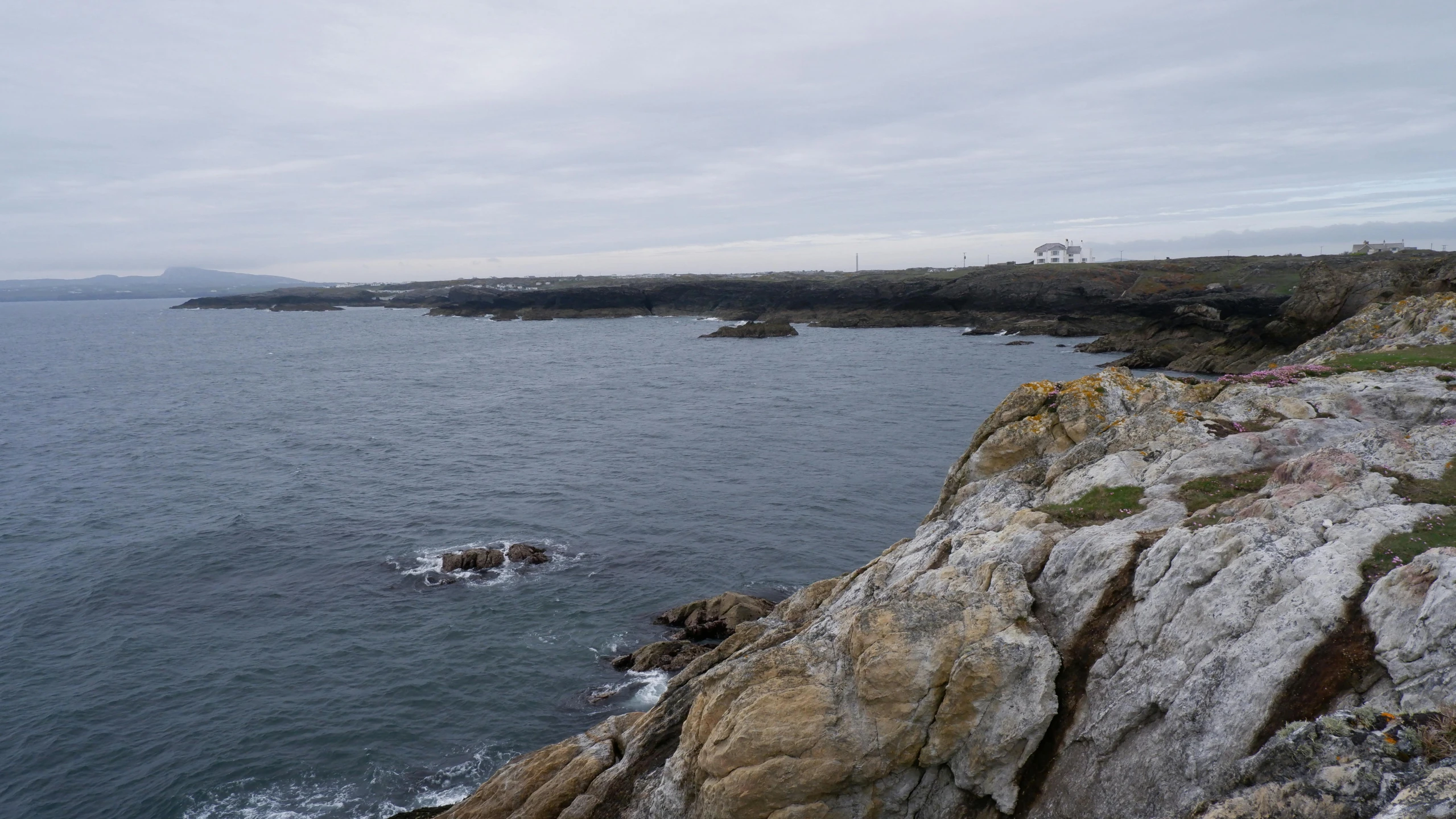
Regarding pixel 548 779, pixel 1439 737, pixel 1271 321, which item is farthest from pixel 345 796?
pixel 1271 321

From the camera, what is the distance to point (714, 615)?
90.6 ft

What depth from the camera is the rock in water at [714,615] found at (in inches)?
1065

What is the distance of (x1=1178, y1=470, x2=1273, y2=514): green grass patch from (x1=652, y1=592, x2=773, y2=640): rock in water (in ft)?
50.1

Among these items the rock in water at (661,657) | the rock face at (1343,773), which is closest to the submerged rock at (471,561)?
the rock in water at (661,657)

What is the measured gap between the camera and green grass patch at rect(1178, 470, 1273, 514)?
1383 centimetres

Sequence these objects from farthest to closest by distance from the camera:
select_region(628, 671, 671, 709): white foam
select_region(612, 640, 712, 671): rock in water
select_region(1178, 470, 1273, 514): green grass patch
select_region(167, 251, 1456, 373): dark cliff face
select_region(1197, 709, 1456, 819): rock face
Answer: select_region(167, 251, 1456, 373): dark cliff face, select_region(612, 640, 712, 671): rock in water, select_region(628, 671, 671, 709): white foam, select_region(1178, 470, 1273, 514): green grass patch, select_region(1197, 709, 1456, 819): rock face

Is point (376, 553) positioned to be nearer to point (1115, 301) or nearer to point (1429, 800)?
point (1429, 800)

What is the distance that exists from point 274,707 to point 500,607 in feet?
25.8

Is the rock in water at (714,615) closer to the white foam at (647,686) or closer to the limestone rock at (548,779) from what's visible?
the white foam at (647,686)

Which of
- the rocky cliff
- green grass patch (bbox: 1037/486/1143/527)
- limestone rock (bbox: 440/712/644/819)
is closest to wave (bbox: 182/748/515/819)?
limestone rock (bbox: 440/712/644/819)

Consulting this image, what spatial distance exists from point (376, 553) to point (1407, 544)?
1371 inches

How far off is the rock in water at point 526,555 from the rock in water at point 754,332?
306ft

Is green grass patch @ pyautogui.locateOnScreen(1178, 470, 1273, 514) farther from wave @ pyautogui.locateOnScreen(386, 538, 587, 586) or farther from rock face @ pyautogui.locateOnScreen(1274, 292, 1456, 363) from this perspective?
wave @ pyautogui.locateOnScreen(386, 538, 587, 586)

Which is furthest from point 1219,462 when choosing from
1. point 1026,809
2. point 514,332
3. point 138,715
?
point 514,332
